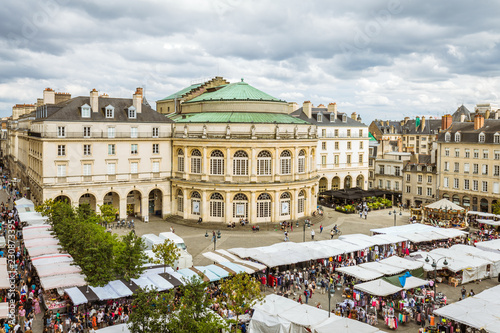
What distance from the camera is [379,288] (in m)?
28.2

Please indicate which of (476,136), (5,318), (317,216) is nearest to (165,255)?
(5,318)

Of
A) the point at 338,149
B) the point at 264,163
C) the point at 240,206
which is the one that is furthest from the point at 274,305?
the point at 338,149

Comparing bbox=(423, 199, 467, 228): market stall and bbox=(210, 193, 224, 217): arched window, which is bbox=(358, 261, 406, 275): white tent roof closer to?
bbox=(423, 199, 467, 228): market stall

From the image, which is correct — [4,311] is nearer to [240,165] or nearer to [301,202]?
[240,165]

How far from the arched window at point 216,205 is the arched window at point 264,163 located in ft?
19.1

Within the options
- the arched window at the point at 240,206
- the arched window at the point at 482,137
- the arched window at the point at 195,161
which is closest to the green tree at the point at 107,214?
the arched window at the point at 195,161

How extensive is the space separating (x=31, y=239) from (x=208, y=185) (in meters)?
21.9

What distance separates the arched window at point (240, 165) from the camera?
53.6 m

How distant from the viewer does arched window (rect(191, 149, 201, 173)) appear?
55219 mm

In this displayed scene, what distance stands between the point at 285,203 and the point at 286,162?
533 centimetres

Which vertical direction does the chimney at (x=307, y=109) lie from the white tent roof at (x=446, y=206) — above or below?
above

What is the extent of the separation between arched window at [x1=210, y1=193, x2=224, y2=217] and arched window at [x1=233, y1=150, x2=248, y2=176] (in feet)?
12.0

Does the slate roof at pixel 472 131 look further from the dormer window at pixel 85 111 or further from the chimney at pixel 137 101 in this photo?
the dormer window at pixel 85 111

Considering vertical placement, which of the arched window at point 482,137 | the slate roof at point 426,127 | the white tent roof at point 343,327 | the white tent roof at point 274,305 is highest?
the slate roof at point 426,127
